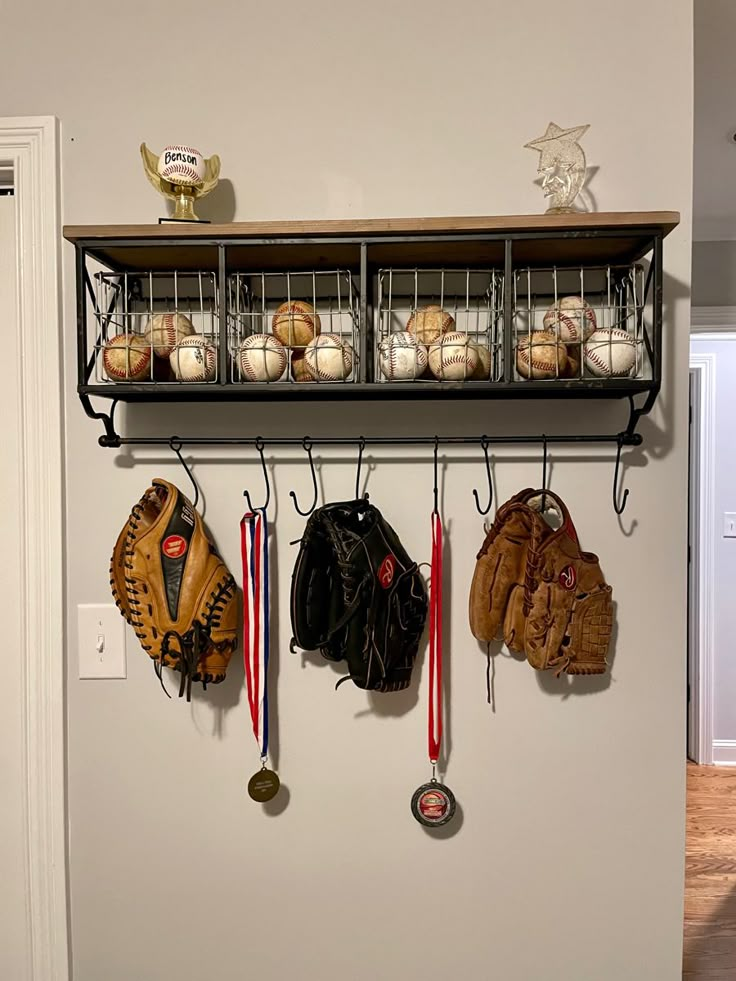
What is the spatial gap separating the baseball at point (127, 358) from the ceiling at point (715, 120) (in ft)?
4.77

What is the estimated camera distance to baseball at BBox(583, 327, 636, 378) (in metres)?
1.16

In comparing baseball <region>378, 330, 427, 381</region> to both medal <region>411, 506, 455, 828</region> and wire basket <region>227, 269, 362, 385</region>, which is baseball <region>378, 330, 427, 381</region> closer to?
wire basket <region>227, 269, 362, 385</region>

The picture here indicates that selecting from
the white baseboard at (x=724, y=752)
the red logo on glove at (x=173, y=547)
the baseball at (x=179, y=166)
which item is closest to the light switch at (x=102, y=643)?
the red logo on glove at (x=173, y=547)

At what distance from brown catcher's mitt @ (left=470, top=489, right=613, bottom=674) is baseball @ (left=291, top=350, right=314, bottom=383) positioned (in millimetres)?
405

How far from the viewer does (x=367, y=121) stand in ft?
4.45

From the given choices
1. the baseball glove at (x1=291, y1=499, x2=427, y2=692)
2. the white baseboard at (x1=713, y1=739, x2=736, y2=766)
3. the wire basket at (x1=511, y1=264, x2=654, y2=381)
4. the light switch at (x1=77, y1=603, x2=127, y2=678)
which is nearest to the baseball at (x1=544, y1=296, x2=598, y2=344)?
the wire basket at (x1=511, y1=264, x2=654, y2=381)

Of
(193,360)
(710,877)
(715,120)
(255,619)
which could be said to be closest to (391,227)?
(193,360)

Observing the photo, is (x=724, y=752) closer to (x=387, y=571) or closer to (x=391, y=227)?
(x=387, y=571)

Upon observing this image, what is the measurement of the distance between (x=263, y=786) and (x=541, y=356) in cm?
88

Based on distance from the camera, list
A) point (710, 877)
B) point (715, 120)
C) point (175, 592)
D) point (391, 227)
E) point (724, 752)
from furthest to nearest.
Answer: point (724, 752) → point (710, 877) → point (715, 120) → point (175, 592) → point (391, 227)

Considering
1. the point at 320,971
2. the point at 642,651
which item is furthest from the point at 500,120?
the point at 320,971

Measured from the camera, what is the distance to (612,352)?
1159 millimetres

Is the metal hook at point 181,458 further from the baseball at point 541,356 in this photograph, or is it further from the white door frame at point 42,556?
the baseball at point 541,356

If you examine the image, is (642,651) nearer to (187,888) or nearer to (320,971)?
(320,971)
